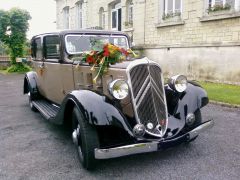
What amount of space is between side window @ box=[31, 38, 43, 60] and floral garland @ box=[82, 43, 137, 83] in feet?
7.21

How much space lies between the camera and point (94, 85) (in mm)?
4062

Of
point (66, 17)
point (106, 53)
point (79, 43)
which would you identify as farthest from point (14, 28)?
point (106, 53)

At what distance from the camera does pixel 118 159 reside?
3.74 m

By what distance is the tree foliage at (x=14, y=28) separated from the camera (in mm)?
16266

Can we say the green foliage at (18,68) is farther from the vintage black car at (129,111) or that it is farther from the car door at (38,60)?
the vintage black car at (129,111)

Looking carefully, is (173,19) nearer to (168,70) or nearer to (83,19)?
(168,70)

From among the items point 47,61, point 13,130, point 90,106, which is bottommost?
point 13,130

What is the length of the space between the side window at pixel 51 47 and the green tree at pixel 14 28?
12.2 m

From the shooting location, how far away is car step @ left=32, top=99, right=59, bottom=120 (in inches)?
186

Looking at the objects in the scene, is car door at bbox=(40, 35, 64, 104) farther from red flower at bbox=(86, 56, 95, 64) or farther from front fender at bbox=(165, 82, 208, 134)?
front fender at bbox=(165, 82, 208, 134)

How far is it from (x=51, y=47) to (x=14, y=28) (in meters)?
12.6

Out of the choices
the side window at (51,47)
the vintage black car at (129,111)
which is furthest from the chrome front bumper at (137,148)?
the side window at (51,47)

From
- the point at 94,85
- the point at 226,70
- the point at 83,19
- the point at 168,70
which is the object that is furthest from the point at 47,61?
the point at 83,19

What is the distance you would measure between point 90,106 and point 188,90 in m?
1.50
